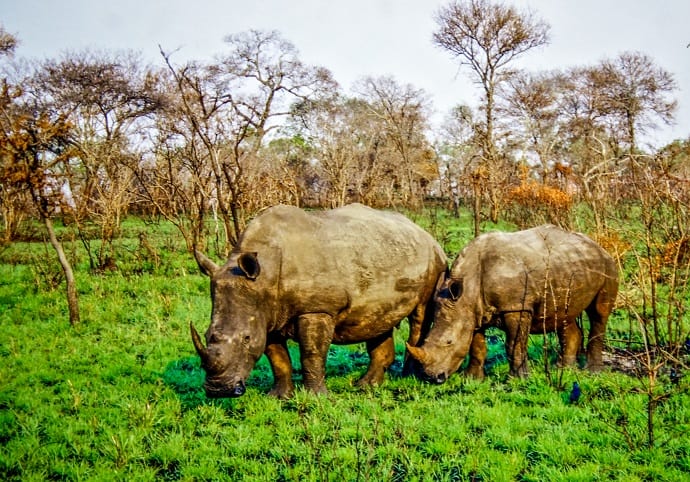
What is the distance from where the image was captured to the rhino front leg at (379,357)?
6.91 metres

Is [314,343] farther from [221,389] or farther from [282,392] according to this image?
[221,389]

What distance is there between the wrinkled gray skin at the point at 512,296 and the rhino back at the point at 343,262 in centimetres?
54

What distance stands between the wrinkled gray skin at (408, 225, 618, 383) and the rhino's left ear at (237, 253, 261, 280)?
6.74 ft

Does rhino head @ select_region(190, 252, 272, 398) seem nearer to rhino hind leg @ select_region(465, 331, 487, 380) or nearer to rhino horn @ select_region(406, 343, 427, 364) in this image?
rhino horn @ select_region(406, 343, 427, 364)

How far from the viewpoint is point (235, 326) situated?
218 inches

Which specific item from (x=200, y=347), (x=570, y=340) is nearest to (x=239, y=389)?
(x=200, y=347)

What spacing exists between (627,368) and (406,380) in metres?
3.23

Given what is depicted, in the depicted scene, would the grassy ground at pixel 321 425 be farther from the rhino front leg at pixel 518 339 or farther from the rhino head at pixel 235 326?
the rhino head at pixel 235 326

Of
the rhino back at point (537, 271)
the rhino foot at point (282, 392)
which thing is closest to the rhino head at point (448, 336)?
the rhino back at point (537, 271)

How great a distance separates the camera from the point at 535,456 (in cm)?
475

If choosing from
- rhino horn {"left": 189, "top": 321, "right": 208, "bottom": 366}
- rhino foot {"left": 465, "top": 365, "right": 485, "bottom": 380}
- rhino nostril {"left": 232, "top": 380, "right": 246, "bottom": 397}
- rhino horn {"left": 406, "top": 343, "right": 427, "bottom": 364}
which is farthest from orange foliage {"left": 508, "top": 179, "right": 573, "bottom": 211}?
rhino horn {"left": 189, "top": 321, "right": 208, "bottom": 366}

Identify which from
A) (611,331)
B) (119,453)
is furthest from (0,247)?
(611,331)

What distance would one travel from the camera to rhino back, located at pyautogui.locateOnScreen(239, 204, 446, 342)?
6012 mm

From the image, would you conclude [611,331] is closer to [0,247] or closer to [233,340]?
[233,340]
